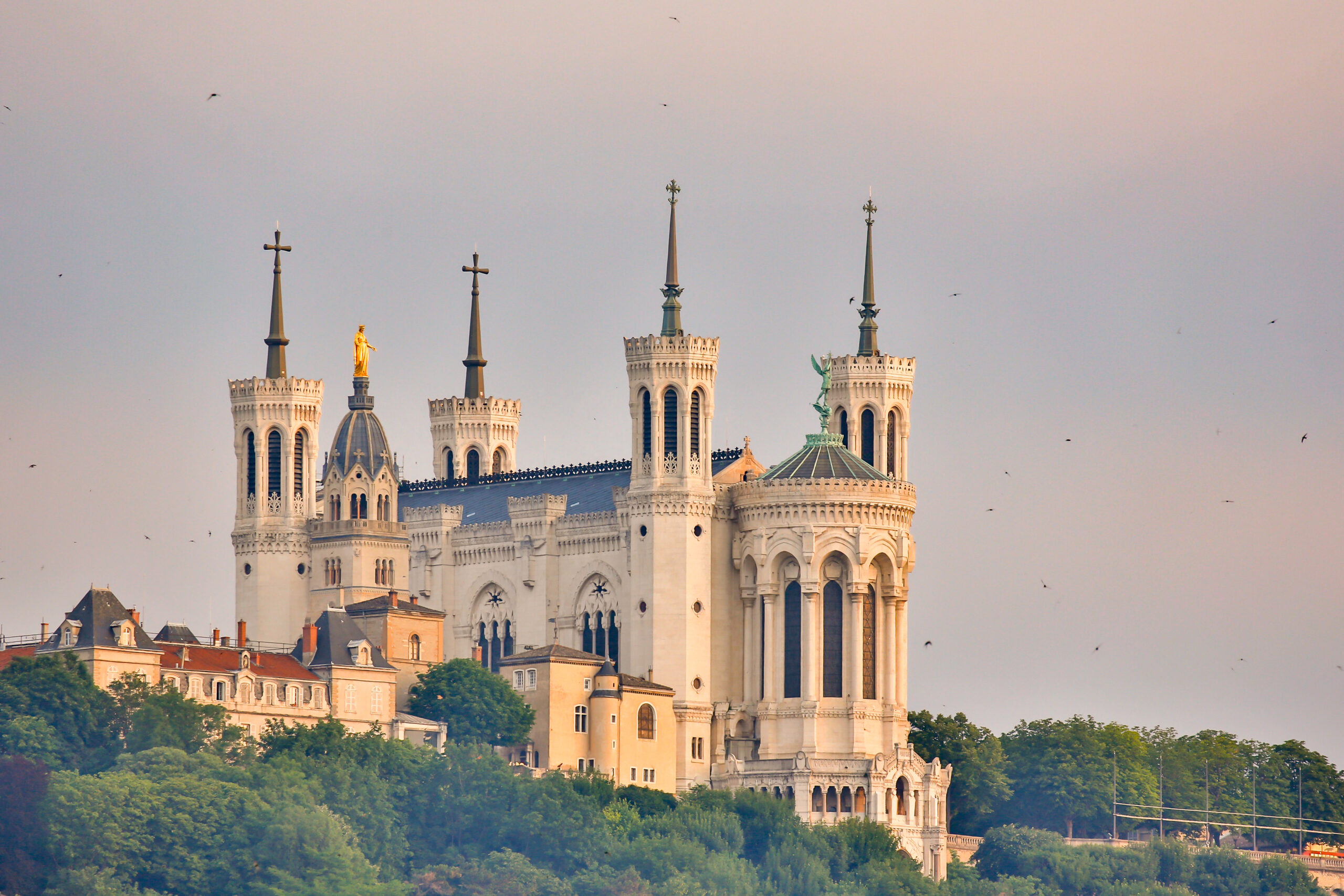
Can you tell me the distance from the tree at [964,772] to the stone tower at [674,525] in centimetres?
1365

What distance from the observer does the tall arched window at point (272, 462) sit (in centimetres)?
16212

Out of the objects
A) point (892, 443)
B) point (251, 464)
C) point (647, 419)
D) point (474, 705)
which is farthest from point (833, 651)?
point (251, 464)

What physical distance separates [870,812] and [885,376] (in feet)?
71.3

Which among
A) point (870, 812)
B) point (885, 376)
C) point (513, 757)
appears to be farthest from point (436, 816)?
point (885, 376)

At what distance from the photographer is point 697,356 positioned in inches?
5935

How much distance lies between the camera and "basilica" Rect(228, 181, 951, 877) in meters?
147

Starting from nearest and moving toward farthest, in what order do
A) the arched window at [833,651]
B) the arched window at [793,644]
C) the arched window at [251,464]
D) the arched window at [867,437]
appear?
the arched window at [833,651], the arched window at [793,644], the arched window at [867,437], the arched window at [251,464]

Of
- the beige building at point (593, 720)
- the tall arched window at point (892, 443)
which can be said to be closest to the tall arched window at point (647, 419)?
the beige building at point (593, 720)

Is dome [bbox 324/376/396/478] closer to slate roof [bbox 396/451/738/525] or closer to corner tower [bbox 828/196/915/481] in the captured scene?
slate roof [bbox 396/451/738/525]

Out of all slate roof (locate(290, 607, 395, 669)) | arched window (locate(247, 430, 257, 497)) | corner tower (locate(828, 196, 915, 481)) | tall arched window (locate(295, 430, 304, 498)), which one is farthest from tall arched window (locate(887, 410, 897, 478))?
arched window (locate(247, 430, 257, 497))

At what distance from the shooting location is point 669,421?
150500 millimetres

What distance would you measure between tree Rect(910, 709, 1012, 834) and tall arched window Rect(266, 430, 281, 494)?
1200 inches

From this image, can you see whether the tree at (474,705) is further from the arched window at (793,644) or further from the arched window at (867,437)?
the arched window at (867,437)

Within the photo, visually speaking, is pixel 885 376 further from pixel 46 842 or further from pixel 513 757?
pixel 46 842
